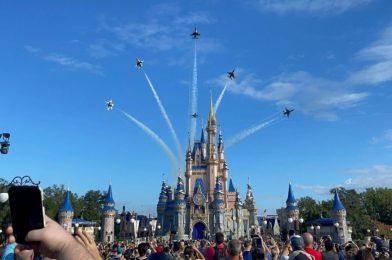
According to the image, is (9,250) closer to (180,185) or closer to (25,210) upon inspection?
(25,210)

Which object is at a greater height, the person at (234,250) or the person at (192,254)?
the person at (234,250)

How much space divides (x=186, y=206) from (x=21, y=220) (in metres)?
71.4

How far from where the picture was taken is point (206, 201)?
71.6 metres

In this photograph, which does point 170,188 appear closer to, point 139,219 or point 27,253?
point 139,219

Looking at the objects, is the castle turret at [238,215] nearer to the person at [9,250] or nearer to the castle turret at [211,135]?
the castle turret at [211,135]

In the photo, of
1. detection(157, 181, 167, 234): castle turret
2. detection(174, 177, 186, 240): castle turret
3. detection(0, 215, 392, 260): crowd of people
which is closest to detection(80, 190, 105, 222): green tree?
detection(157, 181, 167, 234): castle turret

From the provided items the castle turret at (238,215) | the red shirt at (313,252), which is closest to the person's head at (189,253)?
the red shirt at (313,252)

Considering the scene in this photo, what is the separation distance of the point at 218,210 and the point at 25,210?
69.1 metres

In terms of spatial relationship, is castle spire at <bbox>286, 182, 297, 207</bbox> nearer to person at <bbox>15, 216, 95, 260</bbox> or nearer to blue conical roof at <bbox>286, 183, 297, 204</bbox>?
blue conical roof at <bbox>286, 183, 297, 204</bbox>

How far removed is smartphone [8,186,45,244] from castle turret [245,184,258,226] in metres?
81.5

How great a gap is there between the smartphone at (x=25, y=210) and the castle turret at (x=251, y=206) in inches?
3210

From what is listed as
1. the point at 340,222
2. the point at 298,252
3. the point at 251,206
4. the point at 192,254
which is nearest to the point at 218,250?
the point at 192,254

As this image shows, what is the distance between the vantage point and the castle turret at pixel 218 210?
6825cm

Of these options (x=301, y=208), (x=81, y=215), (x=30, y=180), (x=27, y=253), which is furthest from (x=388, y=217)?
(x=27, y=253)
